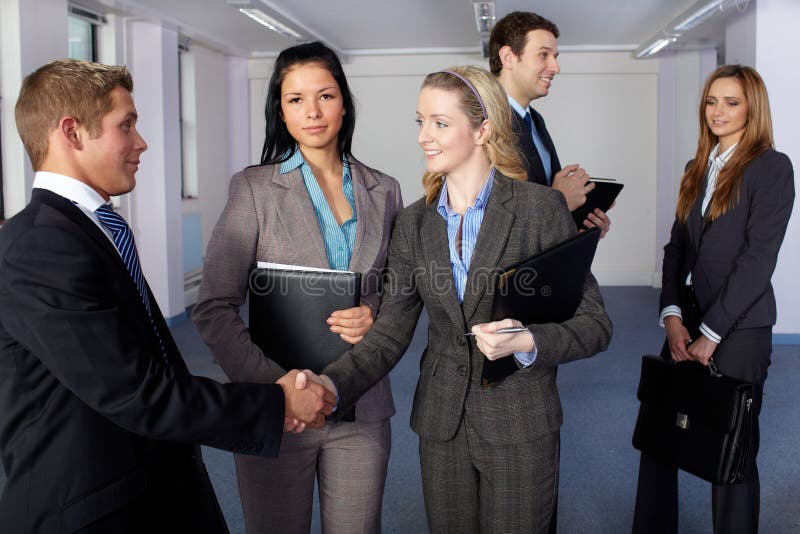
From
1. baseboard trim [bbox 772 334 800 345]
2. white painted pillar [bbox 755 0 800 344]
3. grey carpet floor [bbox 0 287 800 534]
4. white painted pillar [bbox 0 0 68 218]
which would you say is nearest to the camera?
grey carpet floor [bbox 0 287 800 534]

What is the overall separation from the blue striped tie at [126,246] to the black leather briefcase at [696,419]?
71.7 inches

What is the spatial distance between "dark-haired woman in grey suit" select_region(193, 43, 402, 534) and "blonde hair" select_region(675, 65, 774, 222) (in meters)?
1.38

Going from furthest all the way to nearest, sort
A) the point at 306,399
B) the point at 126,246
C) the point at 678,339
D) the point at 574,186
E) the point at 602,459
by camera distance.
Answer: the point at 602,459 < the point at 678,339 < the point at 574,186 < the point at 306,399 < the point at 126,246

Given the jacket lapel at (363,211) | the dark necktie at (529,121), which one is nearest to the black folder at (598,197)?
the dark necktie at (529,121)

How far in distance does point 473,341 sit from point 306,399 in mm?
423

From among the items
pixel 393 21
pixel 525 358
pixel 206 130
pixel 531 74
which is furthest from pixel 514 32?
pixel 206 130

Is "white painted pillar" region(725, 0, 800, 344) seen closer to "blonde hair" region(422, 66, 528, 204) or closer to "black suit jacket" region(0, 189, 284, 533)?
"blonde hair" region(422, 66, 528, 204)

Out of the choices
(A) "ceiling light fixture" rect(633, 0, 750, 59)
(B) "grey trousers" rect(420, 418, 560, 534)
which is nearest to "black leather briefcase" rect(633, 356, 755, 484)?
(B) "grey trousers" rect(420, 418, 560, 534)

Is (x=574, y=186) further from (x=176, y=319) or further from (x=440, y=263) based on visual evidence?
(x=176, y=319)

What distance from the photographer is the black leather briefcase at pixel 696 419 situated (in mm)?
2617

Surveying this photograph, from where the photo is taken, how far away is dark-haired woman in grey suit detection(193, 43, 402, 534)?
6.70ft

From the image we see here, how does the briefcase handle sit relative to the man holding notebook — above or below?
below

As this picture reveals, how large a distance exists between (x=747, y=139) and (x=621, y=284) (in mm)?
8235

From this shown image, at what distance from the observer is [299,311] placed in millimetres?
1972
